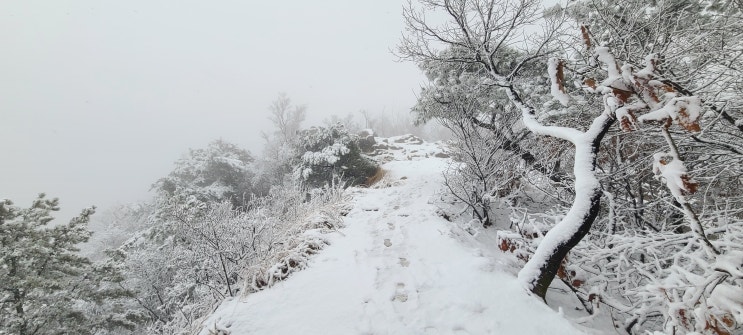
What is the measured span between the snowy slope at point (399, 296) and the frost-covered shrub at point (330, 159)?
939cm

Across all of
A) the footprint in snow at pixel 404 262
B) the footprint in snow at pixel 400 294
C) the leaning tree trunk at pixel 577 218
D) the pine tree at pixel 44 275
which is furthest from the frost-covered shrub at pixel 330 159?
the leaning tree trunk at pixel 577 218

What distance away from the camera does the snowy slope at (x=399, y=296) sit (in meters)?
2.83

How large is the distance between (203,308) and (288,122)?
2619 centimetres

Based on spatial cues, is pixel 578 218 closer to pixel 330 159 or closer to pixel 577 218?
pixel 577 218

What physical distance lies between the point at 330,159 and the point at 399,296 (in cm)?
1125

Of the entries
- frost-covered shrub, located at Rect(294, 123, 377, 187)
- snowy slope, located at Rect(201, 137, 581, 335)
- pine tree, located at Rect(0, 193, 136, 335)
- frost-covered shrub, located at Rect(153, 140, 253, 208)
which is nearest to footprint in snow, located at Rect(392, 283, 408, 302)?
snowy slope, located at Rect(201, 137, 581, 335)

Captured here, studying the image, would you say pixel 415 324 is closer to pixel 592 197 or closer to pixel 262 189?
pixel 592 197

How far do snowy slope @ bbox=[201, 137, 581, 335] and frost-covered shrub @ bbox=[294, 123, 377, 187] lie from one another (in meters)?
9.39

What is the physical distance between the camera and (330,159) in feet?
47.1

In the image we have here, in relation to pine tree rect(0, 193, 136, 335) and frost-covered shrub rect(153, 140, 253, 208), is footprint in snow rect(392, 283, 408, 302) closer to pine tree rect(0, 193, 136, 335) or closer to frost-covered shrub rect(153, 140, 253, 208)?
pine tree rect(0, 193, 136, 335)

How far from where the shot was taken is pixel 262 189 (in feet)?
58.4

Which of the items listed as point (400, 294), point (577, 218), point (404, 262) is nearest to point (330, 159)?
point (404, 262)

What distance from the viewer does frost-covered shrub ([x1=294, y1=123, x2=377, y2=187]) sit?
14633mm

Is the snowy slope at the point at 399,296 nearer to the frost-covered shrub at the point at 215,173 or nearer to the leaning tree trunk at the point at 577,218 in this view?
the leaning tree trunk at the point at 577,218
